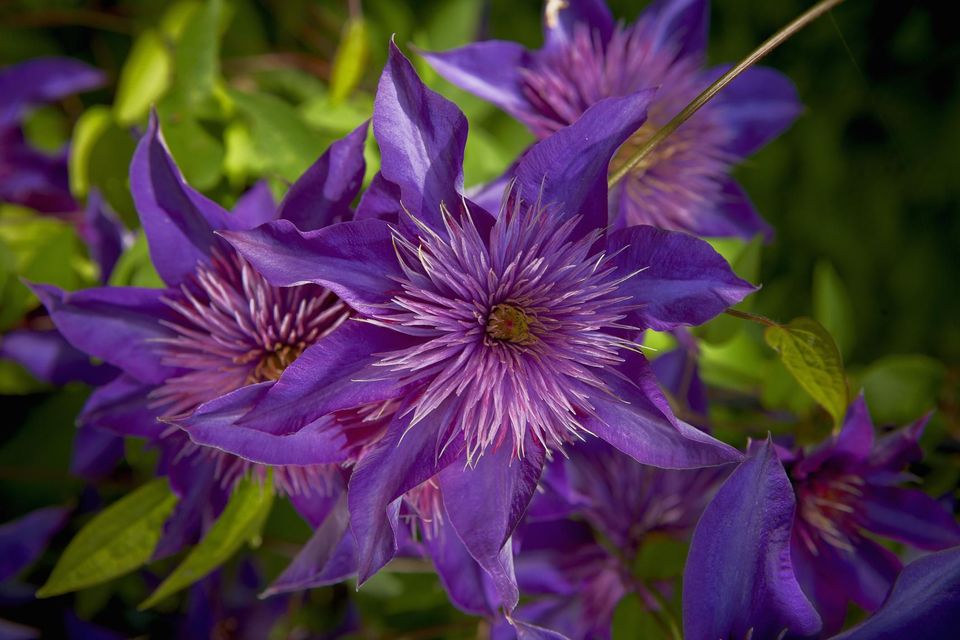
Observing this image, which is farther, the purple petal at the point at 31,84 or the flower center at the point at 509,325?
the purple petal at the point at 31,84

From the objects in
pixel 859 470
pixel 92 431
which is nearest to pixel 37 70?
pixel 92 431

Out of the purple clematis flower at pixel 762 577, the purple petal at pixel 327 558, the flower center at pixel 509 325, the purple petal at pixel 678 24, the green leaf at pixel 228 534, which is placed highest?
the purple petal at pixel 678 24

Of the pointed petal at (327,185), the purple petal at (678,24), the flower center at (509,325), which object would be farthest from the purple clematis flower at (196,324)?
the purple petal at (678,24)

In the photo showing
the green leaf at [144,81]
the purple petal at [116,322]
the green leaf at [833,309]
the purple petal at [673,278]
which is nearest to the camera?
the purple petal at [673,278]

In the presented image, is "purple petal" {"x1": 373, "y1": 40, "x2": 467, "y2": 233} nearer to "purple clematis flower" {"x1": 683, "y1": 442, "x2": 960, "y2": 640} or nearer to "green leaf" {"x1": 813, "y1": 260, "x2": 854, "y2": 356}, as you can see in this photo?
"purple clematis flower" {"x1": 683, "y1": 442, "x2": 960, "y2": 640}

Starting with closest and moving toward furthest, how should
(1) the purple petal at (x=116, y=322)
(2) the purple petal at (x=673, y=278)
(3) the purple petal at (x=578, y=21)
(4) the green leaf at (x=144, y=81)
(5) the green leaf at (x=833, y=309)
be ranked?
1. (2) the purple petal at (x=673, y=278)
2. (1) the purple petal at (x=116, y=322)
3. (3) the purple petal at (x=578, y=21)
4. (5) the green leaf at (x=833, y=309)
5. (4) the green leaf at (x=144, y=81)

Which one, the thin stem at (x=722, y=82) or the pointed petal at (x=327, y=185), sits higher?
the thin stem at (x=722, y=82)

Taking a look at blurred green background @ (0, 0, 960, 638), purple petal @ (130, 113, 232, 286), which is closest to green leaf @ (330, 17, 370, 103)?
blurred green background @ (0, 0, 960, 638)

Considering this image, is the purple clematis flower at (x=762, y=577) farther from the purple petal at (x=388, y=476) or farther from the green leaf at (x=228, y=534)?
the green leaf at (x=228, y=534)
